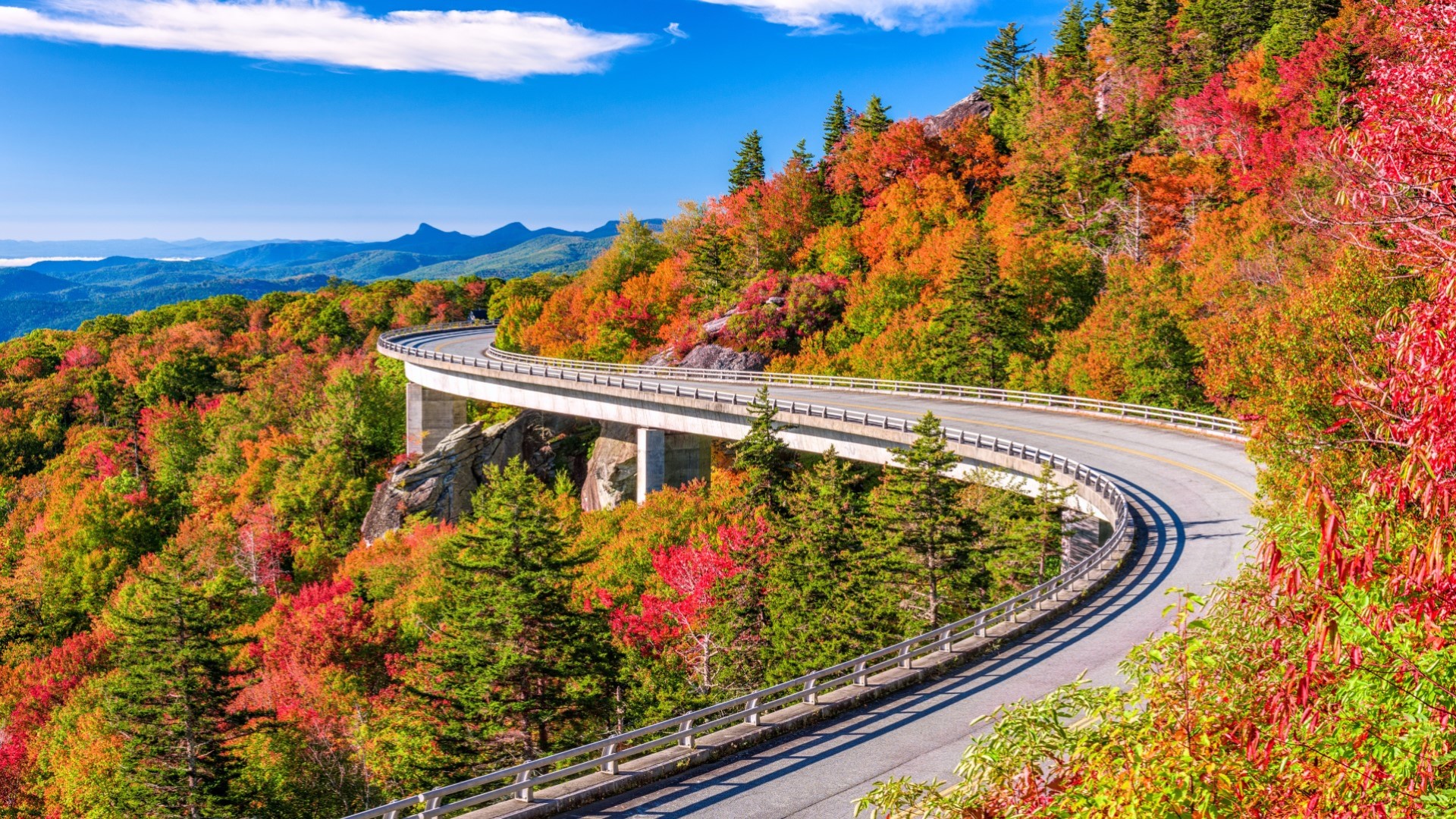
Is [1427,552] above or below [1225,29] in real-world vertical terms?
below

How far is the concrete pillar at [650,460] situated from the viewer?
50906 millimetres

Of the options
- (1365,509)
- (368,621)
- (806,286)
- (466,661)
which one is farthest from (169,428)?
(1365,509)

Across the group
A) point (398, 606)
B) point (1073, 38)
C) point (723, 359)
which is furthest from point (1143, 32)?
point (398, 606)

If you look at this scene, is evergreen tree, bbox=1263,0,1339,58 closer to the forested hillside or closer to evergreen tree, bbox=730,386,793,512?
the forested hillside

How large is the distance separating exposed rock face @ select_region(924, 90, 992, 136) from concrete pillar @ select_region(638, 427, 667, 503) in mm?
47913

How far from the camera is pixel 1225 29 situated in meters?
70.5

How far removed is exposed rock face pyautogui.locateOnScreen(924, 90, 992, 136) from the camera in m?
85.8

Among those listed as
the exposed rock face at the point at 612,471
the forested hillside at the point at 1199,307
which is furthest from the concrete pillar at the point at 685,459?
the forested hillside at the point at 1199,307

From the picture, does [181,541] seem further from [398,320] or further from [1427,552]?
[1427,552]

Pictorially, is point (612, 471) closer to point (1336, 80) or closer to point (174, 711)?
point (174, 711)

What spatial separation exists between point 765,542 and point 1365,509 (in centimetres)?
2422

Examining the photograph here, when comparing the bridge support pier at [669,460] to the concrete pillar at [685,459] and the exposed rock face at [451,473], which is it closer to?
the concrete pillar at [685,459]

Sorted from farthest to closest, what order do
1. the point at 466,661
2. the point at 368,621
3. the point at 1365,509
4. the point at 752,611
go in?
the point at 368,621 < the point at 752,611 < the point at 466,661 < the point at 1365,509

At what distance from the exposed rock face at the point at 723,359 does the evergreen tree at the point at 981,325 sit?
12693mm
